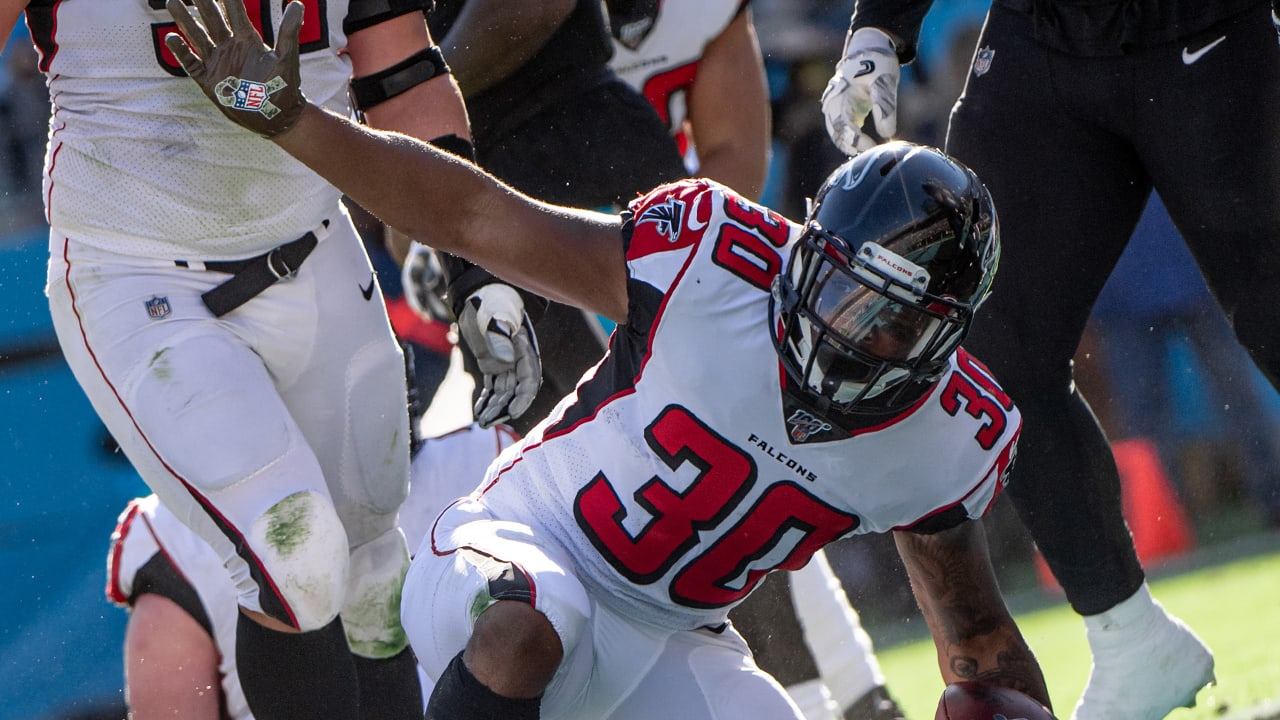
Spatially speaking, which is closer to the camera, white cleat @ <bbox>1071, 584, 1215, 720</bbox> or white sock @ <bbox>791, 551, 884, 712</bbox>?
white cleat @ <bbox>1071, 584, 1215, 720</bbox>

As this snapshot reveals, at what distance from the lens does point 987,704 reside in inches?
90.9

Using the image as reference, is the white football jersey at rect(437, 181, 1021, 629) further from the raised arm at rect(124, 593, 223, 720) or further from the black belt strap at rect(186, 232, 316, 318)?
the raised arm at rect(124, 593, 223, 720)

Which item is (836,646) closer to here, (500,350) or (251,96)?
(500,350)

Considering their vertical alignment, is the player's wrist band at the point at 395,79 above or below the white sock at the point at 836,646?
above

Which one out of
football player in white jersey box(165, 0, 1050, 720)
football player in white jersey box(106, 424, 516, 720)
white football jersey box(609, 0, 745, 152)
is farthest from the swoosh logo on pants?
football player in white jersey box(106, 424, 516, 720)

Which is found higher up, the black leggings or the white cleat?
the black leggings

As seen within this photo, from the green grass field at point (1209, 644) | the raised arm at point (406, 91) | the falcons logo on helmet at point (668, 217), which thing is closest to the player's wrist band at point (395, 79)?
the raised arm at point (406, 91)

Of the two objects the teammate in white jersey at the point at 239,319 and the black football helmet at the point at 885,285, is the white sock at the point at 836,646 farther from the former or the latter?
the black football helmet at the point at 885,285

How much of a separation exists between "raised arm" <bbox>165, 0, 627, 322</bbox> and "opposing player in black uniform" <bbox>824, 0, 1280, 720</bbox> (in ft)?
3.23

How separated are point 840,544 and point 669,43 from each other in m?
2.87

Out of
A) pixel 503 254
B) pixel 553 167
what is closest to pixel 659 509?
pixel 503 254

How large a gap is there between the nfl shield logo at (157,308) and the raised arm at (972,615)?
51.6 inches

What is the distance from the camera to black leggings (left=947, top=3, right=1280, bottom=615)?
9.06ft

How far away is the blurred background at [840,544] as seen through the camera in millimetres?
4746
